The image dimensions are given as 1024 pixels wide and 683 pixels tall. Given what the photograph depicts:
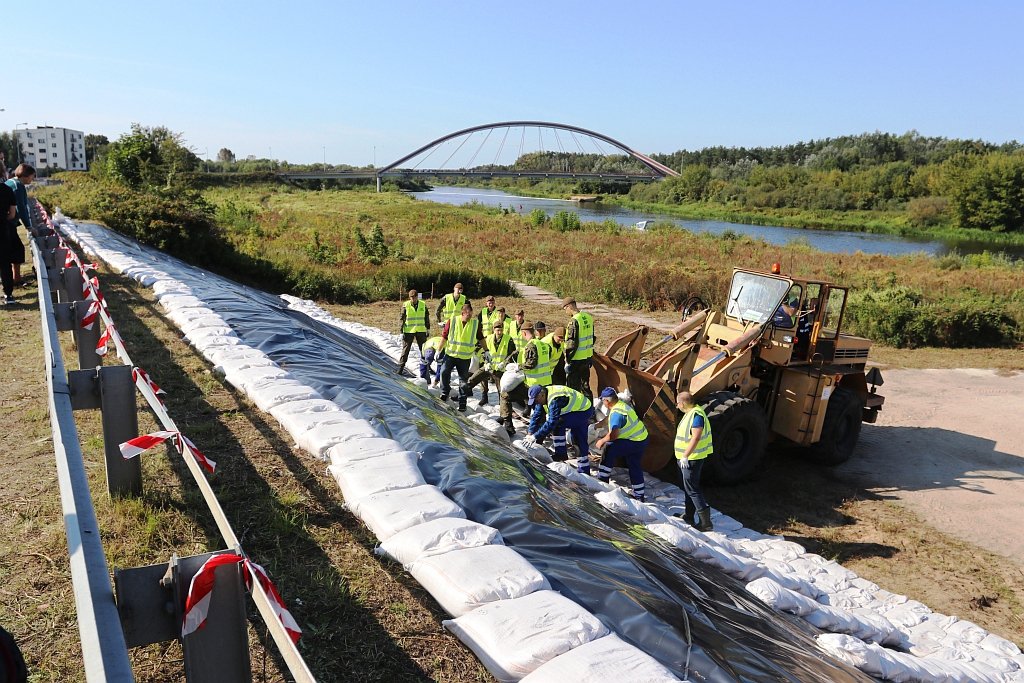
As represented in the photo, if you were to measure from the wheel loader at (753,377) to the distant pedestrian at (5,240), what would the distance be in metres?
7.31

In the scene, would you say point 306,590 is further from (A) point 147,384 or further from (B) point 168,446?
(B) point 168,446

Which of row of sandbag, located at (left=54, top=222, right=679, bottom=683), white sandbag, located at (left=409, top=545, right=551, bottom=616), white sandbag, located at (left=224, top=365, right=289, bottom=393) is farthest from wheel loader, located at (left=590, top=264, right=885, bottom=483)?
white sandbag, located at (left=409, top=545, right=551, bottom=616)

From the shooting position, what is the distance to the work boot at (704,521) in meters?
7.99

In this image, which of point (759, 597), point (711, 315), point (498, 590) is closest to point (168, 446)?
point (498, 590)

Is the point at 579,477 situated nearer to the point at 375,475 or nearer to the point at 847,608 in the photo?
the point at 847,608

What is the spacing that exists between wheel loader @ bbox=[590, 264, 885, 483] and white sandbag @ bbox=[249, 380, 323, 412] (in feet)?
14.5

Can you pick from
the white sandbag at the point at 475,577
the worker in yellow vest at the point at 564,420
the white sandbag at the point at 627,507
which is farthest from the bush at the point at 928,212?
the white sandbag at the point at 475,577

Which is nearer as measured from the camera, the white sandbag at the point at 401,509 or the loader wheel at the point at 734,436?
the white sandbag at the point at 401,509

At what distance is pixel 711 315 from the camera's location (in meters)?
10.7

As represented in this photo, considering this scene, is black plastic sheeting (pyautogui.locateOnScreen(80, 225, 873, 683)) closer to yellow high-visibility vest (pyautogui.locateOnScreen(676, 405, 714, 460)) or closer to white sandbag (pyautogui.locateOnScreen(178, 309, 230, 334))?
white sandbag (pyautogui.locateOnScreen(178, 309, 230, 334))

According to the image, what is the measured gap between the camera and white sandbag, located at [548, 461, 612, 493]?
26.2 feet

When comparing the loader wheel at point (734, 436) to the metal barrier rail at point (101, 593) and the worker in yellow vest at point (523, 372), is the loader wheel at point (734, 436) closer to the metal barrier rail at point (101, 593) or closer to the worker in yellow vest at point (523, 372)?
the worker in yellow vest at point (523, 372)

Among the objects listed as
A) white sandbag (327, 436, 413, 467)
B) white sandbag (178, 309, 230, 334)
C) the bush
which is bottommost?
white sandbag (327, 436, 413, 467)

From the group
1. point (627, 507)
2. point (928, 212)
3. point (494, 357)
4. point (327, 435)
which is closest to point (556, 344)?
point (494, 357)
